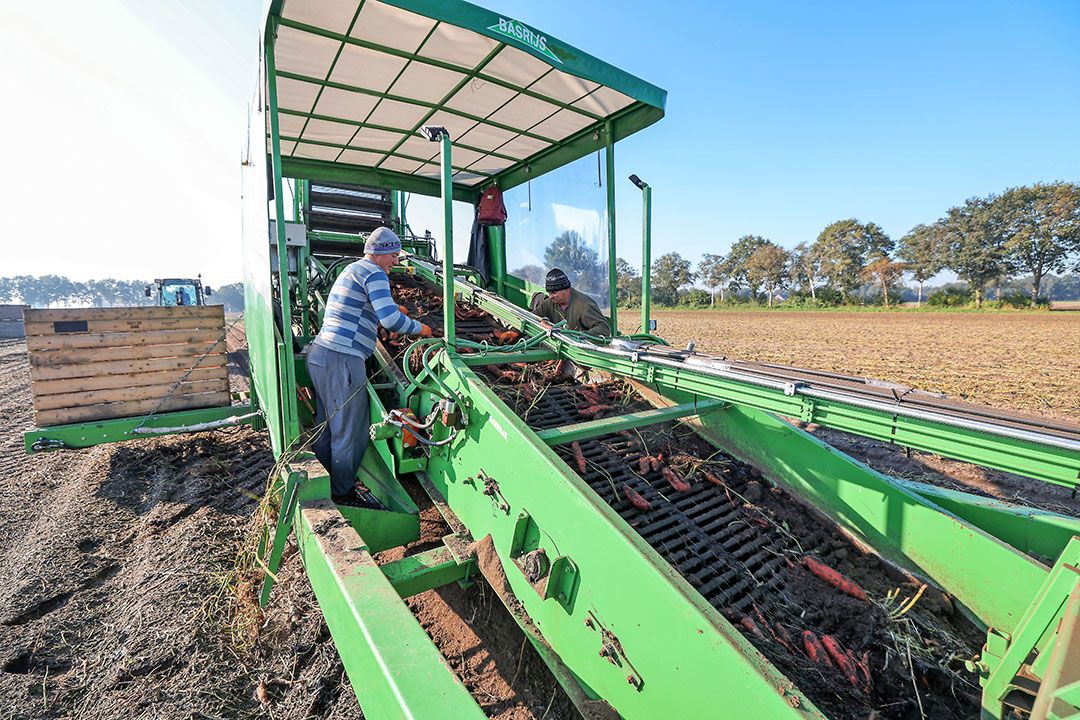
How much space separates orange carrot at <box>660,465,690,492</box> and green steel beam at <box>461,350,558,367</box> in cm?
112

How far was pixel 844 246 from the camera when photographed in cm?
5394

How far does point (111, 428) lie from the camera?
503 cm

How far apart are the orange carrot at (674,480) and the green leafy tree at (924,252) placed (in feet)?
190

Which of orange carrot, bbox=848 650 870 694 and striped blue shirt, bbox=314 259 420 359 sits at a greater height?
striped blue shirt, bbox=314 259 420 359

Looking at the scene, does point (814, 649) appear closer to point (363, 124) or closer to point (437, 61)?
point (437, 61)

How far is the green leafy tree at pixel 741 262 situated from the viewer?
63500 mm

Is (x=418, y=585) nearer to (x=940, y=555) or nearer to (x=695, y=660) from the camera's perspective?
(x=695, y=660)

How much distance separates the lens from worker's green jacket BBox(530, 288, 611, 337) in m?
4.66

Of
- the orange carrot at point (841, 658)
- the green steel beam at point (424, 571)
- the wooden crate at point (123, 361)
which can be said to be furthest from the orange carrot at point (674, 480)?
the wooden crate at point (123, 361)

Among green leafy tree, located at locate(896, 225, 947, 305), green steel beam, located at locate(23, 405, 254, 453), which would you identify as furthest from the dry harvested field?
green leafy tree, located at locate(896, 225, 947, 305)

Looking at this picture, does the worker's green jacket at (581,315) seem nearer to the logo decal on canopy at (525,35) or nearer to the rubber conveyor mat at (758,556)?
the rubber conveyor mat at (758,556)

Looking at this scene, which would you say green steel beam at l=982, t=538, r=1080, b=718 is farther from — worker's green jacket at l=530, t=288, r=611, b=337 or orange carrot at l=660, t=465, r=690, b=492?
worker's green jacket at l=530, t=288, r=611, b=337

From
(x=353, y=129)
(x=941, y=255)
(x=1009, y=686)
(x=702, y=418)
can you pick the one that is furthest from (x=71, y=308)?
(x=941, y=255)

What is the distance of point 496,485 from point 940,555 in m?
2.20
